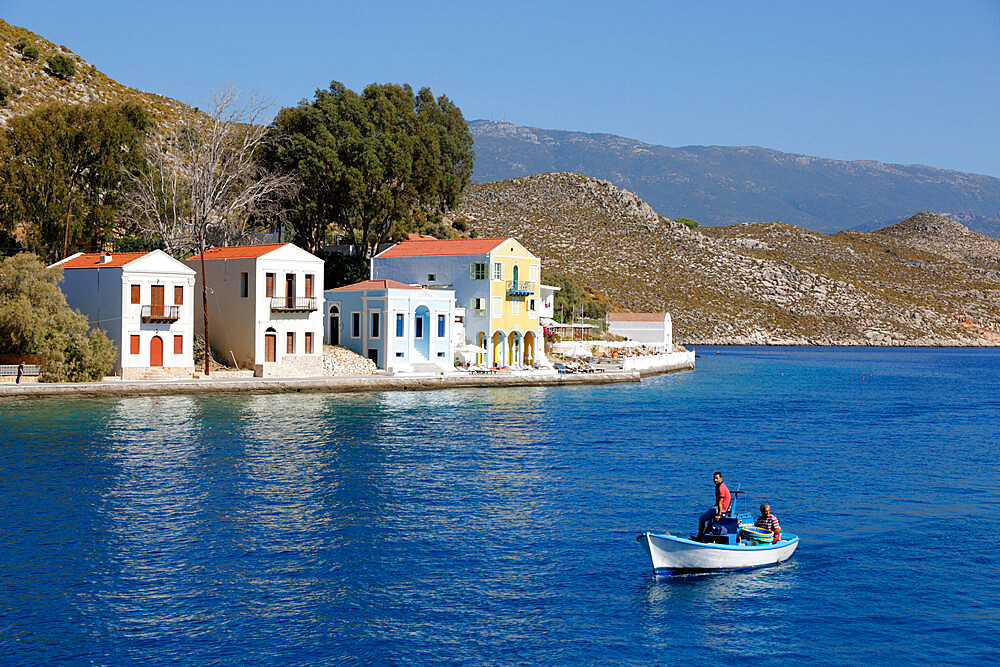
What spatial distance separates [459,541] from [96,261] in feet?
133

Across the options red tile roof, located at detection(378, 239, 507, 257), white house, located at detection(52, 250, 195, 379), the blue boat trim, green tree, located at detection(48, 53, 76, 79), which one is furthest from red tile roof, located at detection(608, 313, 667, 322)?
the blue boat trim

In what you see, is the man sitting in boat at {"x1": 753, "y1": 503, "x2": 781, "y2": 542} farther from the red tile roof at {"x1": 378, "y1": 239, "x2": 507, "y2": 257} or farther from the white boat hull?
the red tile roof at {"x1": 378, "y1": 239, "x2": 507, "y2": 257}

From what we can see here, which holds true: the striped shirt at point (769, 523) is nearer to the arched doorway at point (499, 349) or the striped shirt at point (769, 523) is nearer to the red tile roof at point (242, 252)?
the red tile roof at point (242, 252)

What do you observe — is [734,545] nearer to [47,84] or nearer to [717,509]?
[717,509]

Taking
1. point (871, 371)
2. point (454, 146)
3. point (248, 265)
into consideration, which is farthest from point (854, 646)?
point (871, 371)

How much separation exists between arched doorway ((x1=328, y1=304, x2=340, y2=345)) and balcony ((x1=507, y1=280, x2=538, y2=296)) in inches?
521

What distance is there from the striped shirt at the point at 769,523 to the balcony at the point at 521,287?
49879mm

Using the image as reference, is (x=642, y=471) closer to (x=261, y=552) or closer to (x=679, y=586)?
(x=679, y=586)

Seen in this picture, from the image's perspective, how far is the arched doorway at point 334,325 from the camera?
2603 inches

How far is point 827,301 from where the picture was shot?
179 m

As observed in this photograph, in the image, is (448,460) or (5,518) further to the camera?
(448,460)

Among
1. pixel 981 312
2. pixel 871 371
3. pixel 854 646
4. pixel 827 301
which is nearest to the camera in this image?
pixel 854 646

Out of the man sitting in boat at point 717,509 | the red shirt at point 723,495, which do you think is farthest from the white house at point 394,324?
the red shirt at point 723,495

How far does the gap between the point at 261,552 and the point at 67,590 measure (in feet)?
13.9
